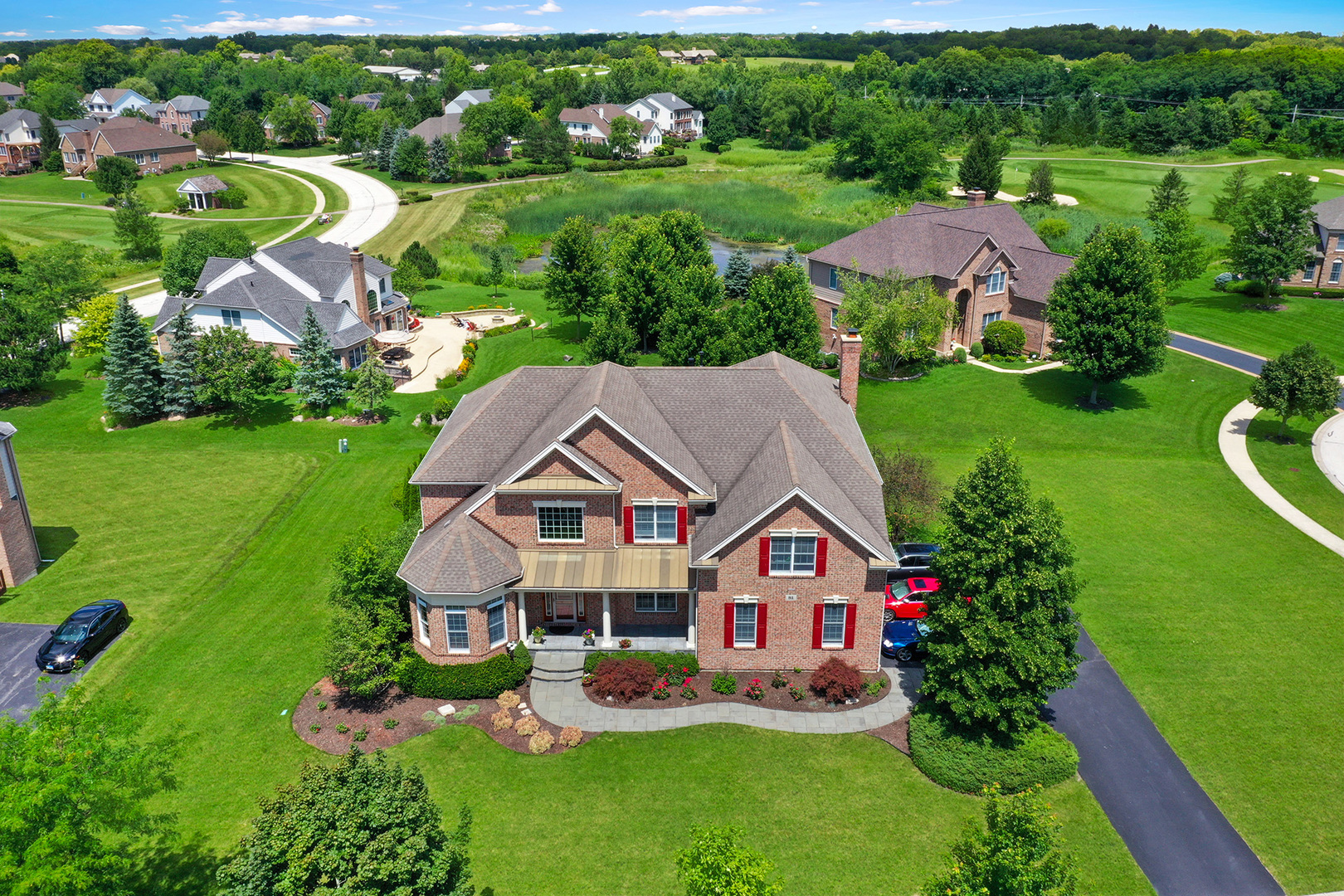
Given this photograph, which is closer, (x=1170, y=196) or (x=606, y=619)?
(x=606, y=619)

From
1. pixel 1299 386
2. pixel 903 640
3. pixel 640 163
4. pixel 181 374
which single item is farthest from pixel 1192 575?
pixel 640 163

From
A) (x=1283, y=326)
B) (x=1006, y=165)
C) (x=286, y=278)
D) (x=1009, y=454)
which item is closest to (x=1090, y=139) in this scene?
(x=1006, y=165)

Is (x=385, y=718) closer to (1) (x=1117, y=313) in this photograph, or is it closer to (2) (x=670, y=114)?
(1) (x=1117, y=313)

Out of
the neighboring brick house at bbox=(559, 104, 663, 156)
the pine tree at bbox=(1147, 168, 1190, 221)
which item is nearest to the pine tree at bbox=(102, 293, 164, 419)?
the pine tree at bbox=(1147, 168, 1190, 221)

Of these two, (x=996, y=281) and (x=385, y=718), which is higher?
(x=996, y=281)

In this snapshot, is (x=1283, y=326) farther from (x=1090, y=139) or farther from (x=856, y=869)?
(x=1090, y=139)

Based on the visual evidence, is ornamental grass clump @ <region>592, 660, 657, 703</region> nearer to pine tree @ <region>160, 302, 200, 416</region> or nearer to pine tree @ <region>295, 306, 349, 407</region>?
pine tree @ <region>295, 306, 349, 407</region>
